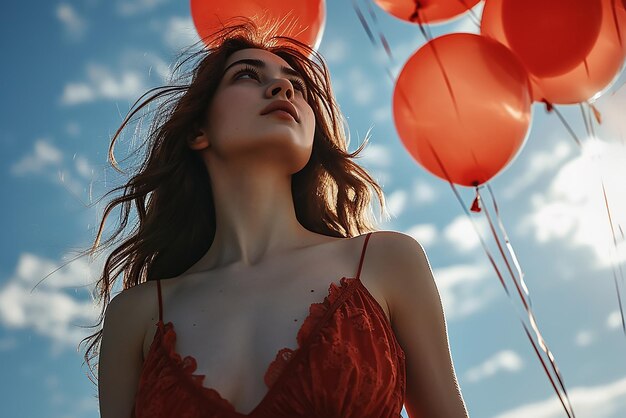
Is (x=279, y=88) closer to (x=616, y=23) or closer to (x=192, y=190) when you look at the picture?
(x=192, y=190)

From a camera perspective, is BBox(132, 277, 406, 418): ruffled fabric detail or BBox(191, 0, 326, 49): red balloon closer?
BBox(132, 277, 406, 418): ruffled fabric detail

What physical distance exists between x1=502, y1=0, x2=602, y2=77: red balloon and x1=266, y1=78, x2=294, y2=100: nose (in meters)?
0.73

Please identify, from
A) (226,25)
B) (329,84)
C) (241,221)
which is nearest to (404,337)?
(241,221)

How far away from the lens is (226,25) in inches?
108

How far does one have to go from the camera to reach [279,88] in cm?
233

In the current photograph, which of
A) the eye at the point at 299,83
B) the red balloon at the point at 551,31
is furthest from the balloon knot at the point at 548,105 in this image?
the eye at the point at 299,83

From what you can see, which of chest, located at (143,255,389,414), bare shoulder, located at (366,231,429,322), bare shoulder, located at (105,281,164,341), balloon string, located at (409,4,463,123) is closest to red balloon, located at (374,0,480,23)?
balloon string, located at (409,4,463,123)

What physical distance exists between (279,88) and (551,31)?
0.85 m

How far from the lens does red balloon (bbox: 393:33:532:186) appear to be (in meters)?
2.30

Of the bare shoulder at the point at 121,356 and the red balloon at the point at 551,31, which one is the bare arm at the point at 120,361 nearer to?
the bare shoulder at the point at 121,356

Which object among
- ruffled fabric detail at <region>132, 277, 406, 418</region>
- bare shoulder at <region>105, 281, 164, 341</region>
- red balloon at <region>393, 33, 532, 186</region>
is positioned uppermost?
red balloon at <region>393, 33, 532, 186</region>

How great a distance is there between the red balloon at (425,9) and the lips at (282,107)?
501mm

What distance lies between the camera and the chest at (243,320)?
1.87 meters

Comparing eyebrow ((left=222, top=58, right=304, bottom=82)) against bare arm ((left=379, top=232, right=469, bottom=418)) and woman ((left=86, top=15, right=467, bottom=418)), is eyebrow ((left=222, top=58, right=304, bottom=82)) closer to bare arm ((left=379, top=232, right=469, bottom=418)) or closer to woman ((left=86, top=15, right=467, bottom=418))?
woman ((left=86, top=15, right=467, bottom=418))
